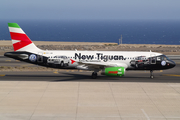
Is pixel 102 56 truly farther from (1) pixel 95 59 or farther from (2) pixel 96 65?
(2) pixel 96 65

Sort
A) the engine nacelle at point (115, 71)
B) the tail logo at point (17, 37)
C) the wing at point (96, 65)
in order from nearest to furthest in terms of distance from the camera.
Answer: the engine nacelle at point (115, 71)
the wing at point (96, 65)
the tail logo at point (17, 37)

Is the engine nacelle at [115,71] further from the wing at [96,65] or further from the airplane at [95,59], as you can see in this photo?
the airplane at [95,59]

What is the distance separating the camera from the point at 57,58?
34594 millimetres

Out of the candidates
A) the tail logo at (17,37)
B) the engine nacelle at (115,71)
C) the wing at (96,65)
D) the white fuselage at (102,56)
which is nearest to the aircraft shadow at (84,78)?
the engine nacelle at (115,71)

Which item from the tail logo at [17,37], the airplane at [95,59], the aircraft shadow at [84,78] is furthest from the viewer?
the tail logo at [17,37]
